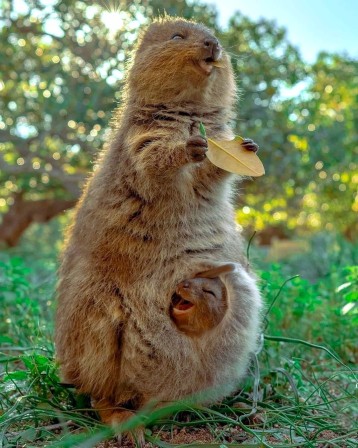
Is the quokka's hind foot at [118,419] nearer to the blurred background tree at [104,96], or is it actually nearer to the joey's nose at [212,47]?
the joey's nose at [212,47]

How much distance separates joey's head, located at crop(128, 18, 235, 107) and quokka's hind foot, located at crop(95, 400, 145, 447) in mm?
1343

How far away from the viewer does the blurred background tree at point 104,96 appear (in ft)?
20.6

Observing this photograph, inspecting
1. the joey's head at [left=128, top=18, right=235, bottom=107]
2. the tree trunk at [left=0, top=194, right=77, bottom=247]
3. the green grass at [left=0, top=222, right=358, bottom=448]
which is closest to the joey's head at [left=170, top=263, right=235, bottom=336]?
the green grass at [left=0, top=222, right=358, bottom=448]

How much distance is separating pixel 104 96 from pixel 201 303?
4.38m

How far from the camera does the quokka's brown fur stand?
8.16 feet

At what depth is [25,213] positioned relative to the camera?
1126 cm

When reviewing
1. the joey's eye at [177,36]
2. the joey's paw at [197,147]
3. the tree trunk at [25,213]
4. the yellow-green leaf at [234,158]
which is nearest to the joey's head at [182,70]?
the joey's eye at [177,36]

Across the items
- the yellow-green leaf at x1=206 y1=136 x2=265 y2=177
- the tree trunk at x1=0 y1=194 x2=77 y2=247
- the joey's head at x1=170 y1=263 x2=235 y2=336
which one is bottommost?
the tree trunk at x1=0 y1=194 x2=77 y2=247

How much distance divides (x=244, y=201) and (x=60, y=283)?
6.58 m

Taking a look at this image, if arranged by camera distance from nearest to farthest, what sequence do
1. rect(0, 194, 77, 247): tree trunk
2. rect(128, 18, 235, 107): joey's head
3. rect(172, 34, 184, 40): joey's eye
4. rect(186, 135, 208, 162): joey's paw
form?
rect(186, 135, 208, 162): joey's paw → rect(128, 18, 235, 107): joey's head → rect(172, 34, 184, 40): joey's eye → rect(0, 194, 77, 247): tree trunk

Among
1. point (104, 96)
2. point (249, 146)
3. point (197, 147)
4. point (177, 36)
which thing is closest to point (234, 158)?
point (249, 146)

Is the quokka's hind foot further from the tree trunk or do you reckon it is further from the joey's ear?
the tree trunk

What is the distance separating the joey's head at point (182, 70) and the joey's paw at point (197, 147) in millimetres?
465

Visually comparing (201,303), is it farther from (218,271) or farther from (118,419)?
(118,419)
